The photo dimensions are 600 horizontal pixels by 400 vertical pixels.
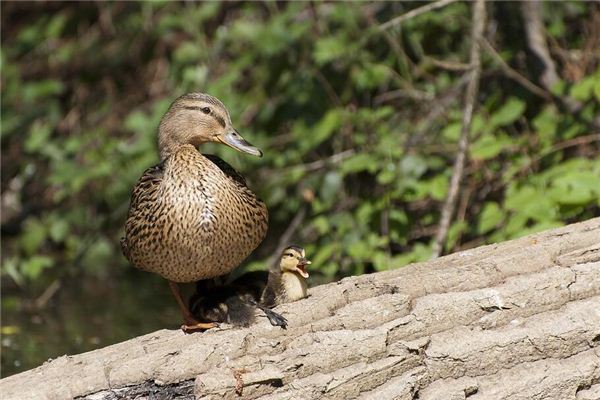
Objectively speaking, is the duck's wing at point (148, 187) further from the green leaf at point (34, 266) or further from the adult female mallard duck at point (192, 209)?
the green leaf at point (34, 266)

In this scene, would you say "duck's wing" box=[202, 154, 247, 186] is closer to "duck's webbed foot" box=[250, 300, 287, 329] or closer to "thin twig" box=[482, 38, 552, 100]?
"duck's webbed foot" box=[250, 300, 287, 329]

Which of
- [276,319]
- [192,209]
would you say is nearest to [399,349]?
[276,319]

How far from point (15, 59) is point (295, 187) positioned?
4.08 m

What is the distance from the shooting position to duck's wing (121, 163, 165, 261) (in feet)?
14.7

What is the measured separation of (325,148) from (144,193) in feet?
8.69

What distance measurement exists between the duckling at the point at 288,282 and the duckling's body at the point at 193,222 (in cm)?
16

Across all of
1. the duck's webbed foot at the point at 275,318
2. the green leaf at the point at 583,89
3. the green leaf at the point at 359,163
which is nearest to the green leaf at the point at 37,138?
the green leaf at the point at 359,163

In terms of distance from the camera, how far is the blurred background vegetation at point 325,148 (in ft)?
19.7

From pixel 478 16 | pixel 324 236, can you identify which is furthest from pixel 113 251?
pixel 478 16

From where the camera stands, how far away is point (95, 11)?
390 inches

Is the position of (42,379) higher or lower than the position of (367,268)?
higher

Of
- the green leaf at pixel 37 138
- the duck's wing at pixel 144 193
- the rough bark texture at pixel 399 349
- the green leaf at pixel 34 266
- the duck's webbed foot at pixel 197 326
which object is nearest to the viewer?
the rough bark texture at pixel 399 349

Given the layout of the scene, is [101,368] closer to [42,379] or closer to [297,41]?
[42,379]

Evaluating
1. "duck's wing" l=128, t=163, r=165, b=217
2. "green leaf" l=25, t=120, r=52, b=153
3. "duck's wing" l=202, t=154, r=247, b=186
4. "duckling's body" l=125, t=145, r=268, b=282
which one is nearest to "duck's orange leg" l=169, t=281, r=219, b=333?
"duckling's body" l=125, t=145, r=268, b=282
